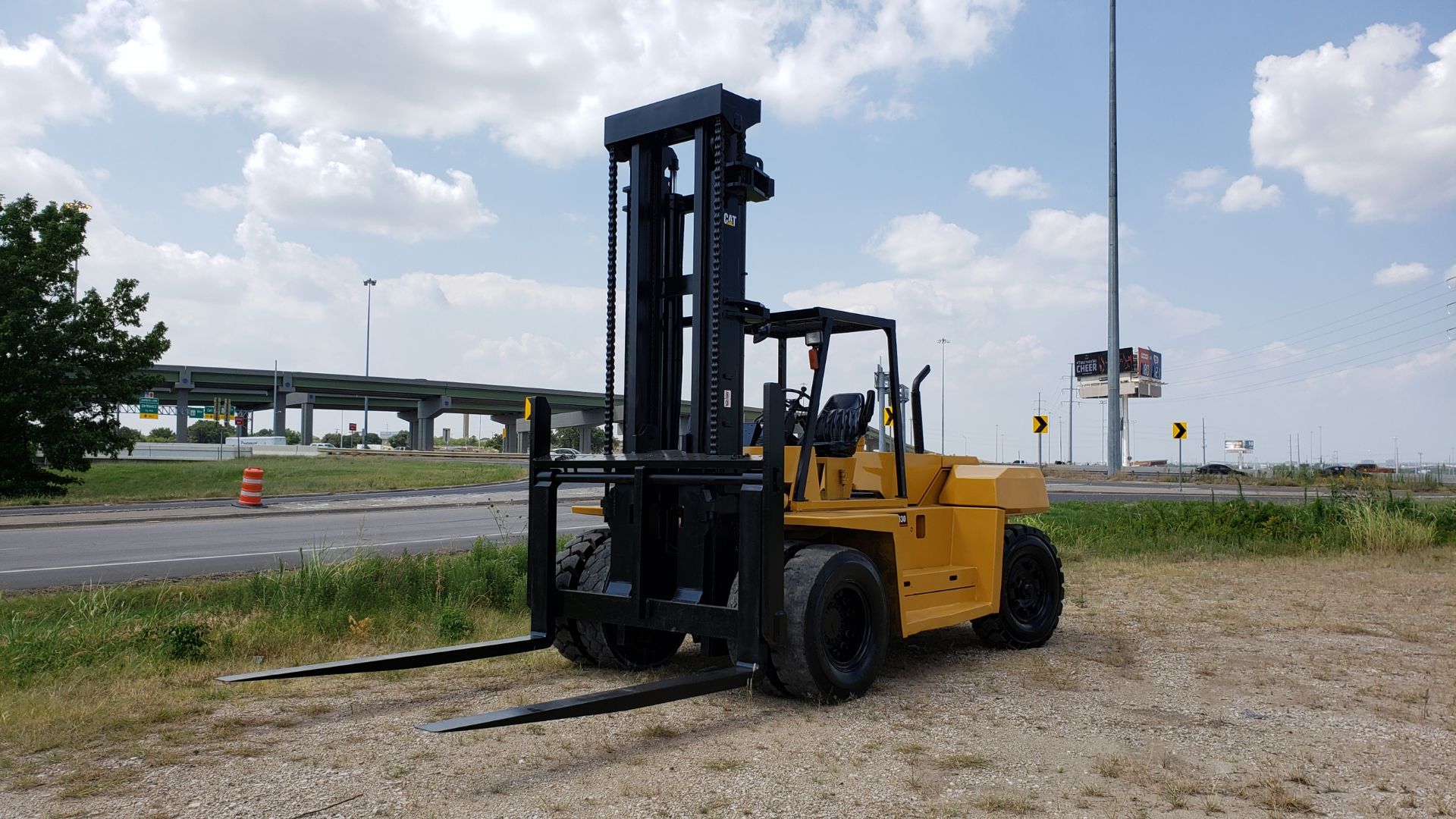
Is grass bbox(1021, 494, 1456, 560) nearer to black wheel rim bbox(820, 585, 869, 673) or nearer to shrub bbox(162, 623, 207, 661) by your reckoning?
black wheel rim bbox(820, 585, 869, 673)

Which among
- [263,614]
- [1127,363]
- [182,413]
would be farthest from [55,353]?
→ [1127,363]

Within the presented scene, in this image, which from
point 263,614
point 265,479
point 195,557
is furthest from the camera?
point 265,479

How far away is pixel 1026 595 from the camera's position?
28.1 feet

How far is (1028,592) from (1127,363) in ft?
309

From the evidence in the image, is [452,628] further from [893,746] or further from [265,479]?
[265,479]

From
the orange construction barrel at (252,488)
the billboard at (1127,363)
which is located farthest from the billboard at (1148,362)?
the orange construction barrel at (252,488)

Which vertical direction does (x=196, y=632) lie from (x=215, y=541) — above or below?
above

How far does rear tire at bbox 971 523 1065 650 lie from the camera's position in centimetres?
815

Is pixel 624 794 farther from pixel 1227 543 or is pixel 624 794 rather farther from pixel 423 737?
pixel 1227 543

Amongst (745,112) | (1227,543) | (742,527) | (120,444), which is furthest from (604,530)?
(120,444)

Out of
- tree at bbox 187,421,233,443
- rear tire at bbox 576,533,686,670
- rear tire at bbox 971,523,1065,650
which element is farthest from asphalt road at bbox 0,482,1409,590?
tree at bbox 187,421,233,443

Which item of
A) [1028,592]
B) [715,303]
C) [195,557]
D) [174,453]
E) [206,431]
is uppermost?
[206,431]

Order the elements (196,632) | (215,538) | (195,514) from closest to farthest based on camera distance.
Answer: (196,632)
(215,538)
(195,514)

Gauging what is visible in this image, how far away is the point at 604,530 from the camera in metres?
6.98
